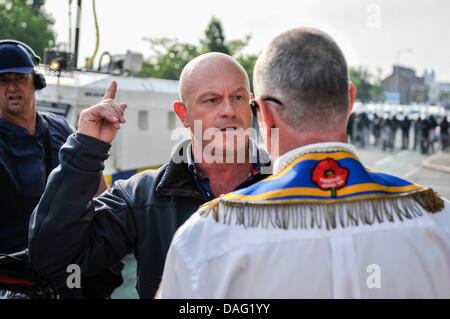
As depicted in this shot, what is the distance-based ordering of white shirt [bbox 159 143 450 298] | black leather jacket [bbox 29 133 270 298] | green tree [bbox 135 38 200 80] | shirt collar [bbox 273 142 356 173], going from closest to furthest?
white shirt [bbox 159 143 450 298] < shirt collar [bbox 273 142 356 173] < black leather jacket [bbox 29 133 270 298] < green tree [bbox 135 38 200 80]

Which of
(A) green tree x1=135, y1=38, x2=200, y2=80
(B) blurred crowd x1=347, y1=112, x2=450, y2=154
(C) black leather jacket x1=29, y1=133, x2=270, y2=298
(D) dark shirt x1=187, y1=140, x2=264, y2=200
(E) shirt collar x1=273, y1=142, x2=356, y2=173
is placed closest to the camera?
(E) shirt collar x1=273, y1=142, x2=356, y2=173

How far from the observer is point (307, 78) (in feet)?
4.42

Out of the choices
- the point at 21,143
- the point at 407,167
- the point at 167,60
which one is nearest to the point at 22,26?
the point at 167,60

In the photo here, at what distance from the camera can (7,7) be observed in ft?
129

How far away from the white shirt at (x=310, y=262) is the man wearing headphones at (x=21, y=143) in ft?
5.86

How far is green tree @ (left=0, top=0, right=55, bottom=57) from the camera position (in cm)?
3731

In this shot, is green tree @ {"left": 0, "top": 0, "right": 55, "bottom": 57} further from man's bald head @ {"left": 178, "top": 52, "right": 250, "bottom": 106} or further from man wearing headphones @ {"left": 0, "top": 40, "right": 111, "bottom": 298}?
man's bald head @ {"left": 178, "top": 52, "right": 250, "bottom": 106}

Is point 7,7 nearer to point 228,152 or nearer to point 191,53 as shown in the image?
point 191,53

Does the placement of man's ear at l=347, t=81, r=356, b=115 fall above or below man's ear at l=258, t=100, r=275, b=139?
above

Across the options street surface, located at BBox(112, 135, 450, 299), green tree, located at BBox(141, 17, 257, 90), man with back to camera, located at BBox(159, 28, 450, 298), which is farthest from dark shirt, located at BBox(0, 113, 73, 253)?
green tree, located at BBox(141, 17, 257, 90)

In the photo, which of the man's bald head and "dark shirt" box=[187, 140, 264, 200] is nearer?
"dark shirt" box=[187, 140, 264, 200]

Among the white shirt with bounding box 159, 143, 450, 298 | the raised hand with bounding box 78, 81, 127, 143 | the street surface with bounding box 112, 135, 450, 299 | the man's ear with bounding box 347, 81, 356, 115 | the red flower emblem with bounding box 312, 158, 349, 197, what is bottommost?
the street surface with bounding box 112, 135, 450, 299
